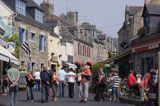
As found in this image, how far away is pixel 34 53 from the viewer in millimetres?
49688

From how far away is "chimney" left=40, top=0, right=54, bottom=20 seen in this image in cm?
6494

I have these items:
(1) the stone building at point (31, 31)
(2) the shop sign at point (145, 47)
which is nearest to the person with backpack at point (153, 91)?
(2) the shop sign at point (145, 47)

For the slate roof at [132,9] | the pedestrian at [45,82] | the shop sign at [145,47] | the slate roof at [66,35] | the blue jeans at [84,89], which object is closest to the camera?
the blue jeans at [84,89]

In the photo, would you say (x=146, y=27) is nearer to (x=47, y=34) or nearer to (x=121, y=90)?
(x=121, y=90)

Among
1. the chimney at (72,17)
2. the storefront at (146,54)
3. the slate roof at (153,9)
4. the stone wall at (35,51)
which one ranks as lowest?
the storefront at (146,54)

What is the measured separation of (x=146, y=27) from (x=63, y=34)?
31870 millimetres

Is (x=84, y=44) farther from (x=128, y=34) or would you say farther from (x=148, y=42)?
(x=148, y=42)

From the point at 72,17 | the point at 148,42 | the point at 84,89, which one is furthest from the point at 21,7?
the point at 72,17

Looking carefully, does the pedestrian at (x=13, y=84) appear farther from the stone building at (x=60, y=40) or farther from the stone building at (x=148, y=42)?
the stone building at (x=60, y=40)

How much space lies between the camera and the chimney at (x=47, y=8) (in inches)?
2557

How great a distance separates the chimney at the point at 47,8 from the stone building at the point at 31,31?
1185 cm

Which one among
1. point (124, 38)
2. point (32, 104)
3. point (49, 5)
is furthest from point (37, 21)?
point (32, 104)

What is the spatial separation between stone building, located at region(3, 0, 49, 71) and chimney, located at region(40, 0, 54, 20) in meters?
11.8

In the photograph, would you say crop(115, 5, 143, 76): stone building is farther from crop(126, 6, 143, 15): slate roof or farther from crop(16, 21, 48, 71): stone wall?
crop(16, 21, 48, 71): stone wall
